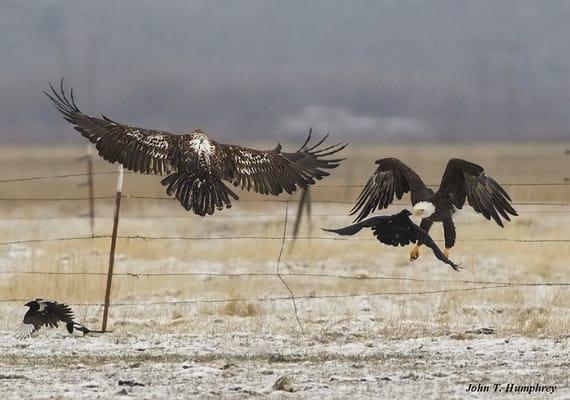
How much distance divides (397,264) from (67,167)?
182 ft

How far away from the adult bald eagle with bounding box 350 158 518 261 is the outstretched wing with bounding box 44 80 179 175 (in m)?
1.88

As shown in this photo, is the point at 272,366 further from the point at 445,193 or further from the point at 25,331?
the point at 25,331

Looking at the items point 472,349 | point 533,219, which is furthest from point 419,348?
point 533,219

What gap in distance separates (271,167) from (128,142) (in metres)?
1.39

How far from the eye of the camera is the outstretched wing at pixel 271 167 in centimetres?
1089

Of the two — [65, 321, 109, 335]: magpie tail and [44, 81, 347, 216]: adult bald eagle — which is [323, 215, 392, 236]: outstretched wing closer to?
[44, 81, 347, 216]: adult bald eagle

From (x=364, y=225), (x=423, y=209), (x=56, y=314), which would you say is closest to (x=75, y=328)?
(x=56, y=314)

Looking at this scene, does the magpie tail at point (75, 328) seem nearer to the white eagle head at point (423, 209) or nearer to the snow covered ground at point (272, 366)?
the snow covered ground at point (272, 366)

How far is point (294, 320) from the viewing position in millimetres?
11898

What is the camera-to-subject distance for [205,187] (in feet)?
33.9

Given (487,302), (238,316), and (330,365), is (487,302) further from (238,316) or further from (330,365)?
(330,365)

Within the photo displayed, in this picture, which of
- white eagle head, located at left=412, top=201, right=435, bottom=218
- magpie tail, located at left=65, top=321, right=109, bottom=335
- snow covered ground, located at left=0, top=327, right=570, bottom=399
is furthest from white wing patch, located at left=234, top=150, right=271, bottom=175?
white eagle head, located at left=412, top=201, right=435, bottom=218

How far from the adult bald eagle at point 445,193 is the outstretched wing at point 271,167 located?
924 mm

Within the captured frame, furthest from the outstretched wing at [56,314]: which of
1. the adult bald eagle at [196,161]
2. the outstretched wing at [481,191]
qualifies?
the outstretched wing at [481,191]
